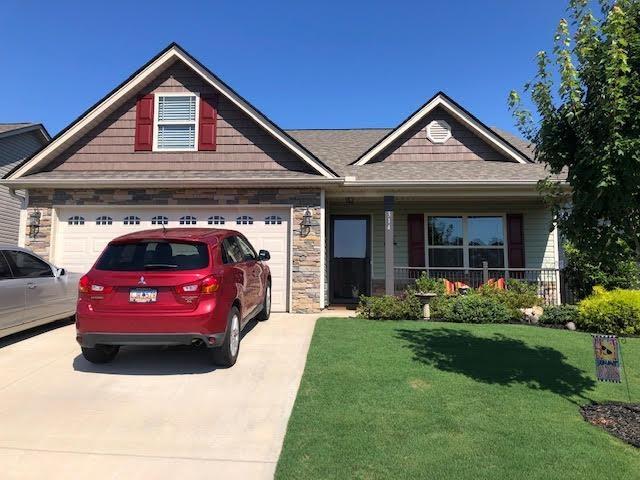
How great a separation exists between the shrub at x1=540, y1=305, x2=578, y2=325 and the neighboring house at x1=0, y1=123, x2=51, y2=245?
1656cm

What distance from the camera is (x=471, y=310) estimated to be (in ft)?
30.2

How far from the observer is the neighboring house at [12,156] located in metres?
15.9

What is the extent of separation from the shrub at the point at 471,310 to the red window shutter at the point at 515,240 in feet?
9.66

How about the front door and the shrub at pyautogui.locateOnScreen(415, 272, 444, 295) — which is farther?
the front door

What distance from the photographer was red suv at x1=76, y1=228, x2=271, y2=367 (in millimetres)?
5195

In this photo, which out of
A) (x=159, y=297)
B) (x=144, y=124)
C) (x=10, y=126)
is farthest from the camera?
(x=10, y=126)

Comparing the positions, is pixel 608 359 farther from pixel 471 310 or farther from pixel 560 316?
pixel 560 316

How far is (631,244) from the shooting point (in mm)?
4660

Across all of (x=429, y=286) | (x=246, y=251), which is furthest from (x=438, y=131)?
(x=246, y=251)

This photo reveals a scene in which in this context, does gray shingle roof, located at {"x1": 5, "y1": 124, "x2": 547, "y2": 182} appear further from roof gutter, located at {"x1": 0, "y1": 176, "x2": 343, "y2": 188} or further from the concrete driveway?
the concrete driveway

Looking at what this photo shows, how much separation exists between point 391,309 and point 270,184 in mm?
3835

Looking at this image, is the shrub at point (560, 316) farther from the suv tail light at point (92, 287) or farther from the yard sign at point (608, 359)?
the suv tail light at point (92, 287)

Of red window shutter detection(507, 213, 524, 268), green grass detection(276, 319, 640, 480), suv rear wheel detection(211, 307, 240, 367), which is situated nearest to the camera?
green grass detection(276, 319, 640, 480)

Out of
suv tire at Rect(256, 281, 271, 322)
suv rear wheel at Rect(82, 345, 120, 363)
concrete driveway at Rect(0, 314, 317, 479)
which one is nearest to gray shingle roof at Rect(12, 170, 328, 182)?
Result: suv tire at Rect(256, 281, 271, 322)
